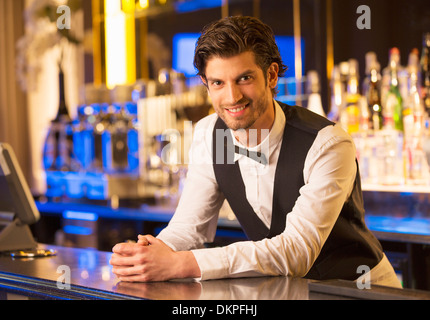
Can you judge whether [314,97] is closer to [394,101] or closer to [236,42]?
[394,101]

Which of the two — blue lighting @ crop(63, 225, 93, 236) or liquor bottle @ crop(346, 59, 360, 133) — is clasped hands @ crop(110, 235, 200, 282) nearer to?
liquor bottle @ crop(346, 59, 360, 133)

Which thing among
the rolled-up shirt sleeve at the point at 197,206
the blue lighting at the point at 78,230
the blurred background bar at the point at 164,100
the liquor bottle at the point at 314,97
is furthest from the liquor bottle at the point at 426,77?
the blue lighting at the point at 78,230

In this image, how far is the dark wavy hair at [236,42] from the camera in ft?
5.46

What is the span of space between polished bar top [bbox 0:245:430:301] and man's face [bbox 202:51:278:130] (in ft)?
1.37

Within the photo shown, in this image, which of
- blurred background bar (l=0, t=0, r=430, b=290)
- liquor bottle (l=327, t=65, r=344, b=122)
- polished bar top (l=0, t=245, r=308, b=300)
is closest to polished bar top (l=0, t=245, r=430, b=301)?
polished bar top (l=0, t=245, r=308, b=300)

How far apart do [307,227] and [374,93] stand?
1.47 metres

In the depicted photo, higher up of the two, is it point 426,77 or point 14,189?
point 426,77

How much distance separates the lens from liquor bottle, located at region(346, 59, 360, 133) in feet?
9.45

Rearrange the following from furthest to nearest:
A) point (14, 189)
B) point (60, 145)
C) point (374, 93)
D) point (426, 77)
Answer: point (60, 145) < point (374, 93) < point (426, 77) < point (14, 189)

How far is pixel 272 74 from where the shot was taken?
182cm

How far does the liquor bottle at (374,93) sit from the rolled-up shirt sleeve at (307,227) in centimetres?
115

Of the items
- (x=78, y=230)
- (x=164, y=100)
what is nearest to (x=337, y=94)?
(x=164, y=100)
